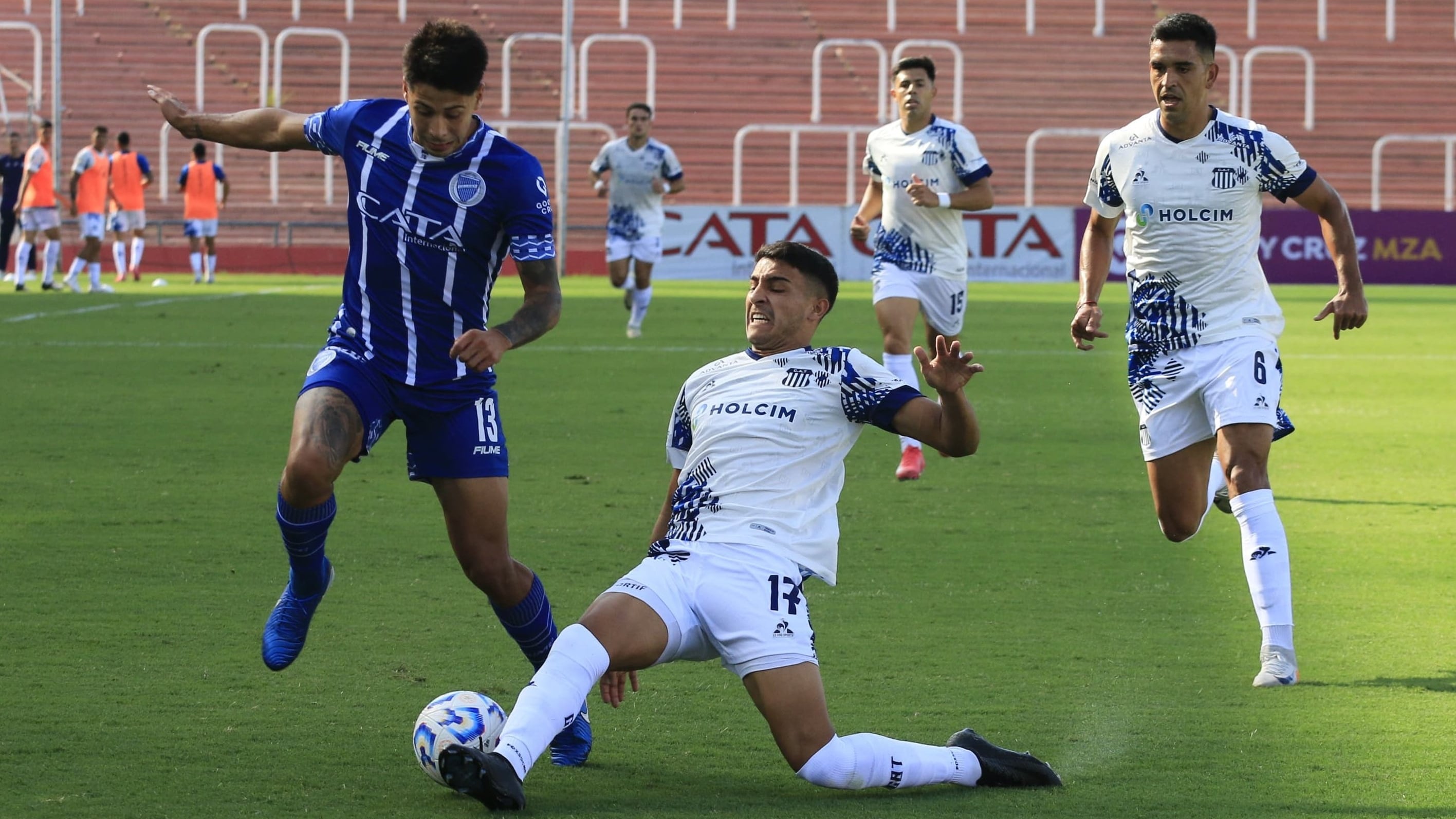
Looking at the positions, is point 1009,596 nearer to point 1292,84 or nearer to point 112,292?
point 112,292

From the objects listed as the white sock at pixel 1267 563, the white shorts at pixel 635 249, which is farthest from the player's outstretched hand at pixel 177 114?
the white shorts at pixel 635 249

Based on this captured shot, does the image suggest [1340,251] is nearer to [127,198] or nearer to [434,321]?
[434,321]

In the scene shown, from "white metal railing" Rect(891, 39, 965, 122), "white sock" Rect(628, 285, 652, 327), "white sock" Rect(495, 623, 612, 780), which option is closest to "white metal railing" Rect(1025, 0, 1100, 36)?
"white metal railing" Rect(891, 39, 965, 122)

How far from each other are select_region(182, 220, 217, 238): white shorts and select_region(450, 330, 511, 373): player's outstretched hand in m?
24.4

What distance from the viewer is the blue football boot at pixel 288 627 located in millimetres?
5012

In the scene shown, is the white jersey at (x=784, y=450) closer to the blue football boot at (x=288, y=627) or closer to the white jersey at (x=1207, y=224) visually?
the blue football boot at (x=288, y=627)

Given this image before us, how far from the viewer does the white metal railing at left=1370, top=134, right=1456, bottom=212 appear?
109 ft

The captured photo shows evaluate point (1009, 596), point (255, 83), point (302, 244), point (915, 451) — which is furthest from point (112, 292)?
point (1009, 596)

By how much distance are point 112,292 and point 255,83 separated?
40.2ft

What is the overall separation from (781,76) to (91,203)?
49.3 ft

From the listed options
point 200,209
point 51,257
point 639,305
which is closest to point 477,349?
point 639,305

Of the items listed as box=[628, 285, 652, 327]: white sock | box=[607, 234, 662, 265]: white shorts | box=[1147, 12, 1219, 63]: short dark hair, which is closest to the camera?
box=[1147, 12, 1219, 63]: short dark hair

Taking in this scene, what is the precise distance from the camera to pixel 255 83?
3588cm

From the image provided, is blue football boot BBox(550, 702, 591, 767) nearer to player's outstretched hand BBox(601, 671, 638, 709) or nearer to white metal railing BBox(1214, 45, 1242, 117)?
player's outstretched hand BBox(601, 671, 638, 709)
